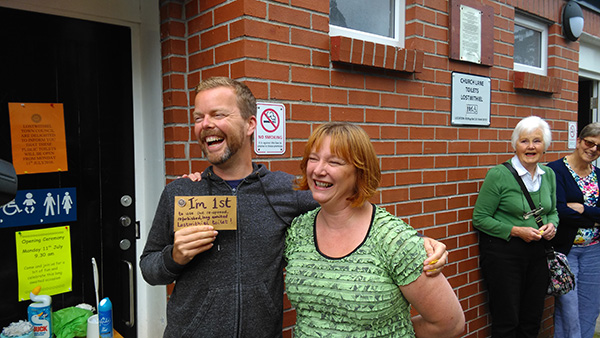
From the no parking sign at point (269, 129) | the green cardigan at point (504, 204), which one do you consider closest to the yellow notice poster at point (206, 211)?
the no parking sign at point (269, 129)

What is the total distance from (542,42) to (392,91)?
2.50 meters

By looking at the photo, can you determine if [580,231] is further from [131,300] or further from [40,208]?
[40,208]

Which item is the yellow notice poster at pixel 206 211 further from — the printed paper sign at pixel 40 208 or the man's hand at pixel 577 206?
the man's hand at pixel 577 206

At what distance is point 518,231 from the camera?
3.25m

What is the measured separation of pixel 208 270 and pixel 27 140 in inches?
Result: 51.8

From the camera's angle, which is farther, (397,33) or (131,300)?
(397,33)

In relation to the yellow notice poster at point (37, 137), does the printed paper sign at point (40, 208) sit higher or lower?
lower

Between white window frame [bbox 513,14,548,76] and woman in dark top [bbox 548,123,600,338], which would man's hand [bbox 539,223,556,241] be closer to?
woman in dark top [bbox 548,123,600,338]

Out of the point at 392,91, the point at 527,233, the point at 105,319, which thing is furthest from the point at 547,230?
the point at 105,319

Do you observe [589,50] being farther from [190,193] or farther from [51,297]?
[51,297]

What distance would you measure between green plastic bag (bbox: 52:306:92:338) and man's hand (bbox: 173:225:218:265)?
1.11 m

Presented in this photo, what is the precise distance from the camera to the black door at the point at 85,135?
7.24 ft

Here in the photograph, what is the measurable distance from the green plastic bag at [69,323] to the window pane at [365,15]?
2.26 meters

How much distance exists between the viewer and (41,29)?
2271 millimetres
